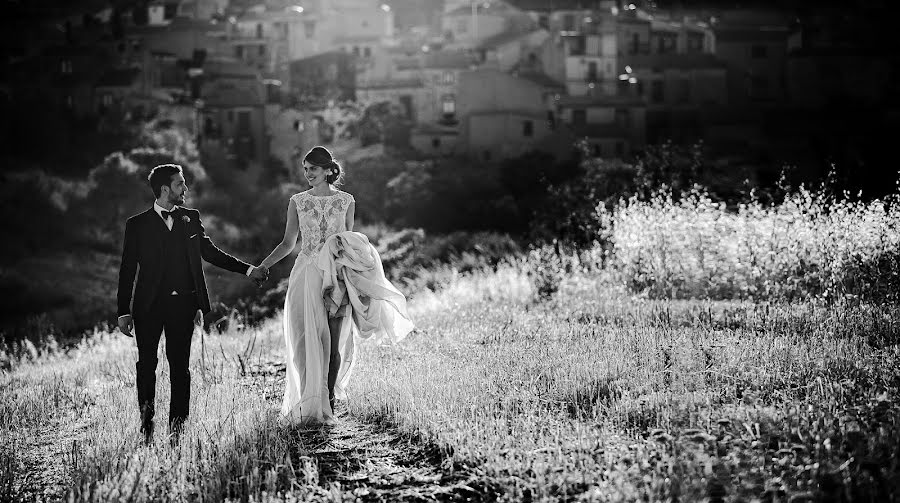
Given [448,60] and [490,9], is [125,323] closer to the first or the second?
[448,60]

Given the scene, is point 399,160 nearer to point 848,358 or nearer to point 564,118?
point 564,118

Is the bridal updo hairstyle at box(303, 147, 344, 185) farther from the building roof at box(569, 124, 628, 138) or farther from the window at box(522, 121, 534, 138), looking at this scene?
the window at box(522, 121, 534, 138)

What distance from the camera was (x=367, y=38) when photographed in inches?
2419

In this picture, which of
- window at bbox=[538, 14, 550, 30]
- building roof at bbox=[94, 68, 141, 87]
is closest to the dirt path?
building roof at bbox=[94, 68, 141, 87]

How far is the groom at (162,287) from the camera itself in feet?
23.3

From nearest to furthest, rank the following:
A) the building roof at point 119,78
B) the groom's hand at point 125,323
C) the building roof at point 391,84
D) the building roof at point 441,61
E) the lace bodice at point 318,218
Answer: the groom's hand at point 125,323 → the lace bodice at point 318,218 → the building roof at point 441,61 → the building roof at point 391,84 → the building roof at point 119,78

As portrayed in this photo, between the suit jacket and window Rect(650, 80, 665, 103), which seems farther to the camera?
window Rect(650, 80, 665, 103)

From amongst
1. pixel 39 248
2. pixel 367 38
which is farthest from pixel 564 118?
pixel 39 248

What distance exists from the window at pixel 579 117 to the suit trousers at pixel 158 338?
43.1 meters

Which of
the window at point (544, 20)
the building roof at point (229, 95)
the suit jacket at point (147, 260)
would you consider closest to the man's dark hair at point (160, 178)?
the suit jacket at point (147, 260)

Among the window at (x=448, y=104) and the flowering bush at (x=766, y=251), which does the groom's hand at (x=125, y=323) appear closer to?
the flowering bush at (x=766, y=251)

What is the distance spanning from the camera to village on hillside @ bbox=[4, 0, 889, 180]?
49562 mm

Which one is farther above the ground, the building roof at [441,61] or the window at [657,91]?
the building roof at [441,61]

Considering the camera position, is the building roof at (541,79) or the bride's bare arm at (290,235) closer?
the bride's bare arm at (290,235)
